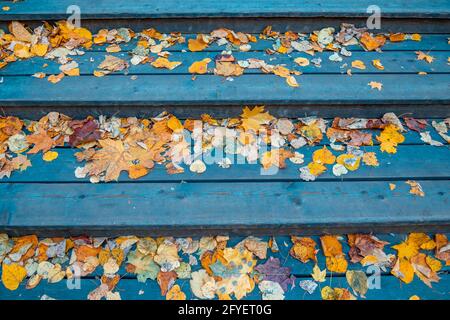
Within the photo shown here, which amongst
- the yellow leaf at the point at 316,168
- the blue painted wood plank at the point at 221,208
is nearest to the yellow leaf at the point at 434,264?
the blue painted wood plank at the point at 221,208

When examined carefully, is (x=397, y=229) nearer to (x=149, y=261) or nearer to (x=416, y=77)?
(x=416, y=77)

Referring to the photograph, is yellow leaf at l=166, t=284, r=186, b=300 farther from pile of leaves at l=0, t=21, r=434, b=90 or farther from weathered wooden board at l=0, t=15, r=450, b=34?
weathered wooden board at l=0, t=15, r=450, b=34

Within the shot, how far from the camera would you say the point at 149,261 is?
1.56 meters

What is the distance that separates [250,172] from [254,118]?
1.19 ft

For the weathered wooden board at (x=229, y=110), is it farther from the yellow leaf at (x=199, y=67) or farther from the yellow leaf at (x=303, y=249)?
the yellow leaf at (x=303, y=249)

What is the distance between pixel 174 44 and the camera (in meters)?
2.20

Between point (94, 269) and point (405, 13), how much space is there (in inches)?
94.6

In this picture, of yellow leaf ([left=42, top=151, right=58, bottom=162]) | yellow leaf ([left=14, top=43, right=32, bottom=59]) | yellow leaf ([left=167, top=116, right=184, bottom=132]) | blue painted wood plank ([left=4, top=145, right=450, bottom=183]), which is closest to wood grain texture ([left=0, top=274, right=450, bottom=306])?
blue painted wood plank ([left=4, top=145, right=450, bottom=183])

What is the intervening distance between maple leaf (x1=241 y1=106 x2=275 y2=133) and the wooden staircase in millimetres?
59

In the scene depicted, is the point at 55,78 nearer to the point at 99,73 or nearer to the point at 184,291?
the point at 99,73

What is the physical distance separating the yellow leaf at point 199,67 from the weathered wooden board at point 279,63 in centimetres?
3

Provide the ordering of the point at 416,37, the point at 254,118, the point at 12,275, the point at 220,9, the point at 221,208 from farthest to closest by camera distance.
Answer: the point at 416,37, the point at 220,9, the point at 254,118, the point at 221,208, the point at 12,275

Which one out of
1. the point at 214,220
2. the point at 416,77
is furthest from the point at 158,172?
the point at 416,77

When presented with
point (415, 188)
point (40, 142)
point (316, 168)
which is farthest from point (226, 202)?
point (40, 142)
